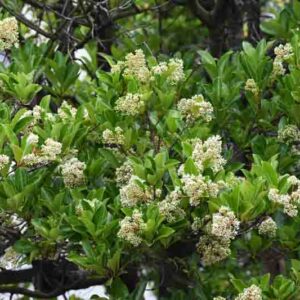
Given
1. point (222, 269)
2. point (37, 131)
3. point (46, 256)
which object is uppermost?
Result: point (37, 131)

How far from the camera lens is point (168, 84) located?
3.37 m

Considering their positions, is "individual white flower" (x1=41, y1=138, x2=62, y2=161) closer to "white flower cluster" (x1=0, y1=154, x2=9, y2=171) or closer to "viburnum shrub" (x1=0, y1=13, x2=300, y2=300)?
"viburnum shrub" (x1=0, y1=13, x2=300, y2=300)

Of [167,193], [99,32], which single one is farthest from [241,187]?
[99,32]

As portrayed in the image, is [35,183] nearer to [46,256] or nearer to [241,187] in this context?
[46,256]

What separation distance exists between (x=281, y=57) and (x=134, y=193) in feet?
3.33

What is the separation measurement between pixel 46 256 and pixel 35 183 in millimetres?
366

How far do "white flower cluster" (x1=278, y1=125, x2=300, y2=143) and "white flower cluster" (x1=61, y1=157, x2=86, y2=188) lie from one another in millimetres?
820

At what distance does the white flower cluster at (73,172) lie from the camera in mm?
3041

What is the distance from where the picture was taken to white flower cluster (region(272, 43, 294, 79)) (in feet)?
11.1

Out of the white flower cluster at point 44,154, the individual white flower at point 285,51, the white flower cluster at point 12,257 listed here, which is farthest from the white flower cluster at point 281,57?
the white flower cluster at point 12,257

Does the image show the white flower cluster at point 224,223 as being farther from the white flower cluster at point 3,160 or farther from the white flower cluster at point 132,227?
the white flower cluster at point 3,160

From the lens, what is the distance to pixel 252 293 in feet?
8.94

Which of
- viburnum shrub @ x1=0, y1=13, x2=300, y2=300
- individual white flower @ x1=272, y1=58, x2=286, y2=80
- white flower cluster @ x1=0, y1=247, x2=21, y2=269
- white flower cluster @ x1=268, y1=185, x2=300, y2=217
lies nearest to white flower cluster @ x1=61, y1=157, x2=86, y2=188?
viburnum shrub @ x1=0, y1=13, x2=300, y2=300

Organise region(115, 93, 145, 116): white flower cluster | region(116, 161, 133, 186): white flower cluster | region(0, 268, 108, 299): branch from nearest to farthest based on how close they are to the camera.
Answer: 1. region(116, 161, 133, 186): white flower cluster
2. region(115, 93, 145, 116): white flower cluster
3. region(0, 268, 108, 299): branch
